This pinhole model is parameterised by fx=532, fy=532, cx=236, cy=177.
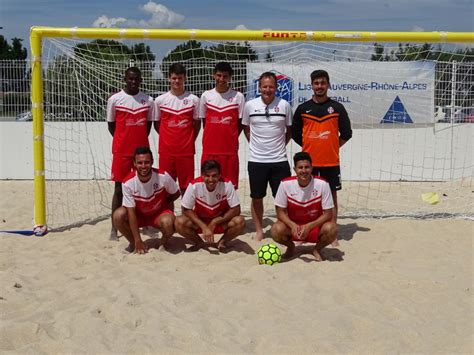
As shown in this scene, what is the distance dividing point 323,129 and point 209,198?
55.1 inches

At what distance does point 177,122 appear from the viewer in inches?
227

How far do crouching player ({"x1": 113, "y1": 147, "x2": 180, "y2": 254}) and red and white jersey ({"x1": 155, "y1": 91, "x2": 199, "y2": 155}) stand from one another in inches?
16.4

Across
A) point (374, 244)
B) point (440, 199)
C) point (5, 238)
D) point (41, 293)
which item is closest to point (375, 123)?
point (440, 199)

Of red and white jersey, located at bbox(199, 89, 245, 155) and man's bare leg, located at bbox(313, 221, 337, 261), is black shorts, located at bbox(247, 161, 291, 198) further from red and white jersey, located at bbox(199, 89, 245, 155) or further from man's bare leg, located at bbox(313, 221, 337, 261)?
man's bare leg, located at bbox(313, 221, 337, 261)

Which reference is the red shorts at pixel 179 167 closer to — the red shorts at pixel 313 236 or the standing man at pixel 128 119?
the standing man at pixel 128 119

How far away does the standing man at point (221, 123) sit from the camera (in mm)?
5723

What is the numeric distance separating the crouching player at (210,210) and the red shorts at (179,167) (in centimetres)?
53

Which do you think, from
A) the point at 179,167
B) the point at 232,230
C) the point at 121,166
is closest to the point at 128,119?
the point at 121,166

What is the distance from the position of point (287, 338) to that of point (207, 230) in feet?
6.39

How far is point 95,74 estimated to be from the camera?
7.22 metres

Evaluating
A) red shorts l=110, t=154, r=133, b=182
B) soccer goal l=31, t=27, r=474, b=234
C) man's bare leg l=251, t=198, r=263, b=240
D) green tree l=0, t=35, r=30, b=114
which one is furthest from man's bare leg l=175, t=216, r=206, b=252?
green tree l=0, t=35, r=30, b=114

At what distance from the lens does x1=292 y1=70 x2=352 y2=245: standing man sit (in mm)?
5551

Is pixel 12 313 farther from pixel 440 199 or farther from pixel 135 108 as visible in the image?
pixel 440 199

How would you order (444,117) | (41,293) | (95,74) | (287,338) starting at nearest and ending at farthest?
(287,338) < (41,293) < (95,74) < (444,117)
